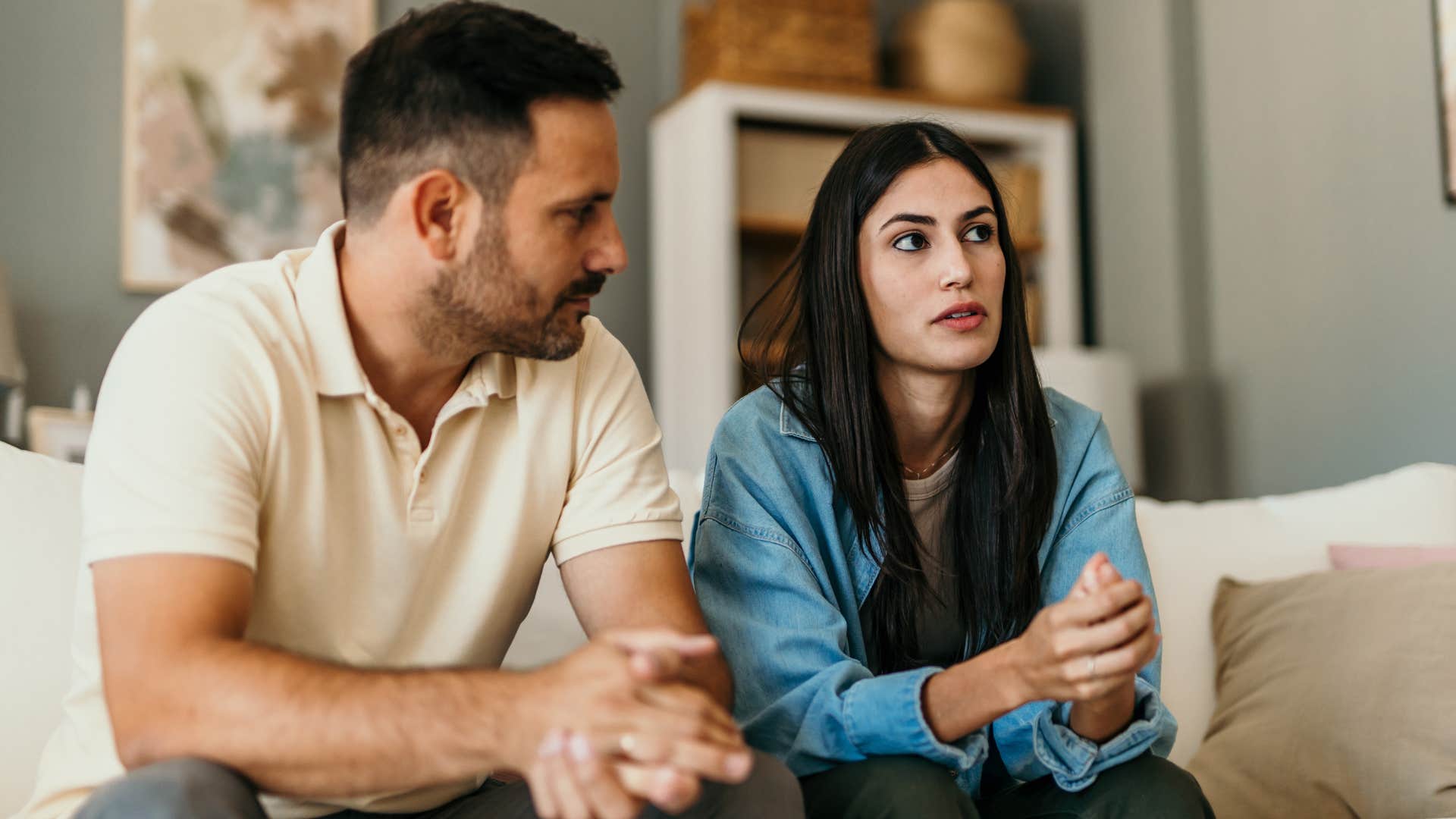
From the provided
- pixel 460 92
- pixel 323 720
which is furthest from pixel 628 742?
pixel 460 92

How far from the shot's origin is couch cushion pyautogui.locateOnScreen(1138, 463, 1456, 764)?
188 cm

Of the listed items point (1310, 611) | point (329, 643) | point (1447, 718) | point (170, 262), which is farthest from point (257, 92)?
point (1447, 718)

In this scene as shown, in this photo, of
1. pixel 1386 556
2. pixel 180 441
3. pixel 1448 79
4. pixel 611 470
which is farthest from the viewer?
pixel 1448 79

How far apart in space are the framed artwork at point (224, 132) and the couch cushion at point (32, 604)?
5.85ft

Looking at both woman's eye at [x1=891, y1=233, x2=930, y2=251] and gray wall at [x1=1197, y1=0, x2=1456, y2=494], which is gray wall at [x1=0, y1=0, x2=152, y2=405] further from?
gray wall at [x1=1197, y1=0, x2=1456, y2=494]

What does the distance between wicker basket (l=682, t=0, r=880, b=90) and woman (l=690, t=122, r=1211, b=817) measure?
5.95 ft

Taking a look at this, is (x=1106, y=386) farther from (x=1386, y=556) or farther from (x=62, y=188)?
(x=62, y=188)

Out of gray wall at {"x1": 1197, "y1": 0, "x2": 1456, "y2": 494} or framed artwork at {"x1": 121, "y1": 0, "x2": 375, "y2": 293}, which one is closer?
gray wall at {"x1": 1197, "y1": 0, "x2": 1456, "y2": 494}

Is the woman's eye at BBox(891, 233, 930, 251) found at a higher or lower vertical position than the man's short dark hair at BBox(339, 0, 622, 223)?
lower

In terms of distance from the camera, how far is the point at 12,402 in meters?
2.87

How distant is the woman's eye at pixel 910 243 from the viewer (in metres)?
1.57

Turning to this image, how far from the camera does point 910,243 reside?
157cm

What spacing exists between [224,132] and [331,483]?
2358 mm

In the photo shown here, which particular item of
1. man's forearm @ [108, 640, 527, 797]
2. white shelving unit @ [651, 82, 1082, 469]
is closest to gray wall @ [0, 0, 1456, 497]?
white shelving unit @ [651, 82, 1082, 469]
